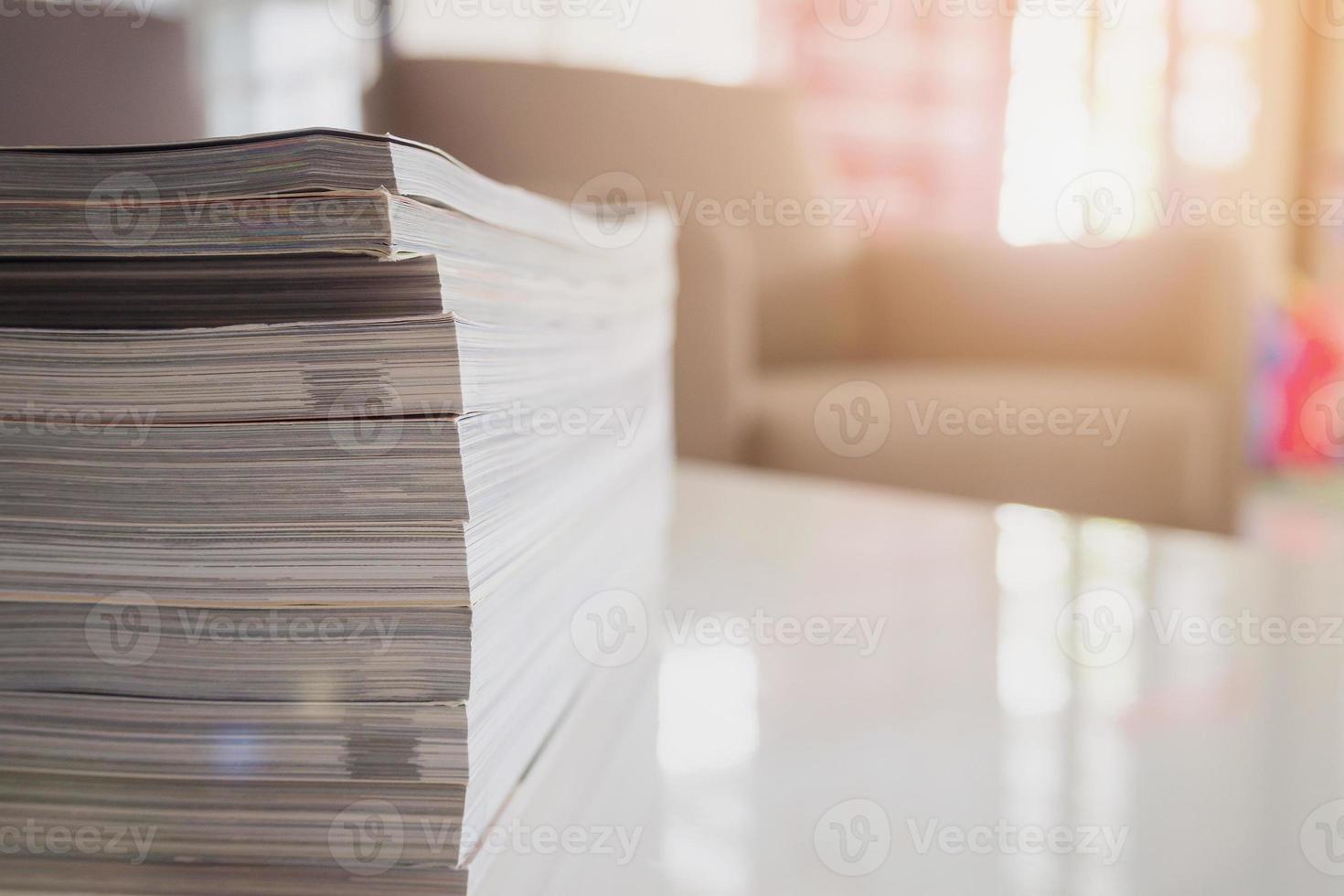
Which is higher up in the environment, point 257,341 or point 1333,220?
point 1333,220

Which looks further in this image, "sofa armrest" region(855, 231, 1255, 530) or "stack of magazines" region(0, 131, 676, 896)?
"sofa armrest" region(855, 231, 1255, 530)

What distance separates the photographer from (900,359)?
223 cm

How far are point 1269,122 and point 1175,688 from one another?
5506 millimetres

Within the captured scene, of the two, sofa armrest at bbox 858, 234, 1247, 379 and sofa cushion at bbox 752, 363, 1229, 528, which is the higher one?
sofa armrest at bbox 858, 234, 1247, 379

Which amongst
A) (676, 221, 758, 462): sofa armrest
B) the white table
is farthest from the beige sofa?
the white table

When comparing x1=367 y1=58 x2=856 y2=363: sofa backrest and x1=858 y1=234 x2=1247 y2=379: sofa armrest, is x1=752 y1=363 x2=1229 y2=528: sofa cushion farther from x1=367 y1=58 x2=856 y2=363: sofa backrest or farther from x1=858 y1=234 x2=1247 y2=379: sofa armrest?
x1=367 y1=58 x2=856 y2=363: sofa backrest

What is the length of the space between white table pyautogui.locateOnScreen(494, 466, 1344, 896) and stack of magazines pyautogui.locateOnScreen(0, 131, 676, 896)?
7 cm

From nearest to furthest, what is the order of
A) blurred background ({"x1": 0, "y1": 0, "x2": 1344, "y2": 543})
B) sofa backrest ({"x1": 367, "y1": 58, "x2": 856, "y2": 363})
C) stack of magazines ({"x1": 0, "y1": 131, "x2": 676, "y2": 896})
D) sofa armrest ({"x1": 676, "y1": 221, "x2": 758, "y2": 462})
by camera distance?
stack of magazines ({"x1": 0, "y1": 131, "x2": 676, "y2": 896})
blurred background ({"x1": 0, "y1": 0, "x2": 1344, "y2": 543})
sofa armrest ({"x1": 676, "y1": 221, "x2": 758, "y2": 462})
sofa backrest ({"x1": 367, "y1": 58, "x2": 856, "y2": 363})

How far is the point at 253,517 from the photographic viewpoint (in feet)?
0.67

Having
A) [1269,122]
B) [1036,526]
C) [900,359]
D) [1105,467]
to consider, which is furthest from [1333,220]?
[1036,526]

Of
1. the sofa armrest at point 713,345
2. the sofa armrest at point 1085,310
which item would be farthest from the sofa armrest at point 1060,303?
the sofa armrest at point 713,345

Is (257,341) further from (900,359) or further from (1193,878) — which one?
(900,359)

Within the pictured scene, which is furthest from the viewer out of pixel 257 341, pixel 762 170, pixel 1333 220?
pixel 1333 220

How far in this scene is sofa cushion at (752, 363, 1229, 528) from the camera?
1.61 meters
